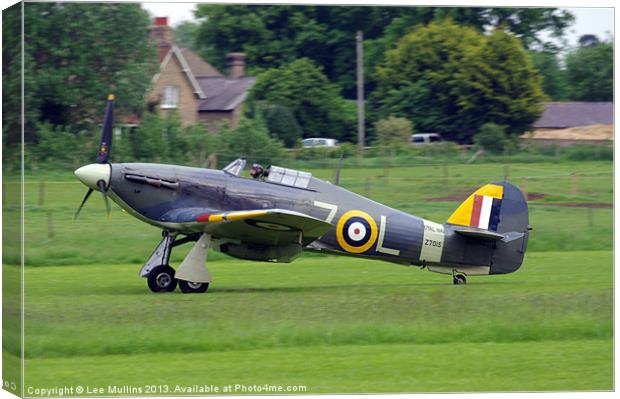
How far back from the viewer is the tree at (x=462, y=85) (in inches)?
888

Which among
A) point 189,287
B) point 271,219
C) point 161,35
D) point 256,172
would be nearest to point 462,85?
point 161,35

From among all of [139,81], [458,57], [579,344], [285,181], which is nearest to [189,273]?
[285,181]

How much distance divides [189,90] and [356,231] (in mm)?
11460

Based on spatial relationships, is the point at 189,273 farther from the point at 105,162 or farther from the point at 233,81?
the point at 233,81

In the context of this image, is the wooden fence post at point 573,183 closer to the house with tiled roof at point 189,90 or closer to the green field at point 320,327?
the green field at point 320,327

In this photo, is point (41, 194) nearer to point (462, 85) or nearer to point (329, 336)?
point (329, 336)

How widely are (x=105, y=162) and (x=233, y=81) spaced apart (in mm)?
14949

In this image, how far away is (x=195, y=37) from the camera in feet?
101

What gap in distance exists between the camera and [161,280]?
45.0 feet

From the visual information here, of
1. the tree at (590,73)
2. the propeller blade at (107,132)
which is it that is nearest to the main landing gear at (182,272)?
the propeller blade at (107,132)

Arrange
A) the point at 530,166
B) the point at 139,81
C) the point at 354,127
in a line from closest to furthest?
the point at 139,81
the point at 530,166
the point at 354,127

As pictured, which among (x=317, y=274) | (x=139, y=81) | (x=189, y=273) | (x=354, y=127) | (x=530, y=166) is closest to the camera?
(x=189, y=273)

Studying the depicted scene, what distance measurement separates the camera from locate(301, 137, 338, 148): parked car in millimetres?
25391

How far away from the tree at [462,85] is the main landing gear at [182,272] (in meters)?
9.64
